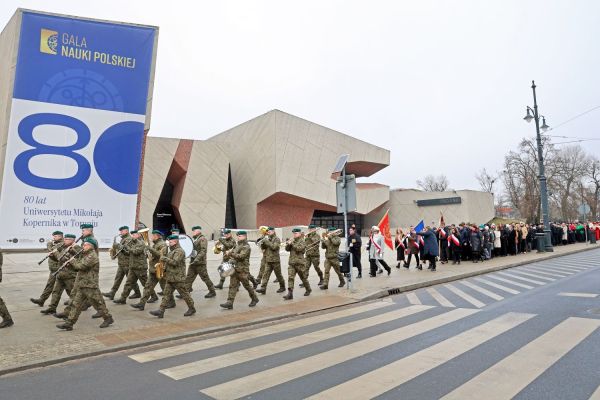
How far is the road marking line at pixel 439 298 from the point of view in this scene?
8821 millimetres

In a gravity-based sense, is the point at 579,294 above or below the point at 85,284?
below

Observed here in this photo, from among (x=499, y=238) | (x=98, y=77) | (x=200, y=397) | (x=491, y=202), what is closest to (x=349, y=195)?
(x=98, y=77)

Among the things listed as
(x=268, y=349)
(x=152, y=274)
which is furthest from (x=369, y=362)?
(x=152, y=274)

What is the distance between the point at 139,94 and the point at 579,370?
885 cm

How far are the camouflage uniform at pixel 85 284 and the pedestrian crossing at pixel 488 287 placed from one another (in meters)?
6.64

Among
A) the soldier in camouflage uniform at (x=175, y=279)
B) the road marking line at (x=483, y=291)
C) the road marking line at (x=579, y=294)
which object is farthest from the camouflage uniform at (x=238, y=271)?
the road marking line at (x=579, y=294)

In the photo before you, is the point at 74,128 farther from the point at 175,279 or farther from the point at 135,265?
the point at 175,279

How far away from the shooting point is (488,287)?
11094mm

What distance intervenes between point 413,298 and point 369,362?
514cm

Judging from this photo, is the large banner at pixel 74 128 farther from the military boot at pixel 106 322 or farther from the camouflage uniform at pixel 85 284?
the military boot at pixel 106 322

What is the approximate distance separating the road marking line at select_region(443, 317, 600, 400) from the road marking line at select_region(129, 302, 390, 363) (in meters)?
3.49

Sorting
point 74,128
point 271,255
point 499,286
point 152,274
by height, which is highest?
point 74,128

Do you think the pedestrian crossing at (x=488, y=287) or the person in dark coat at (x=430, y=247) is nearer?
the pedestrian crossing at (x=488, y=287)

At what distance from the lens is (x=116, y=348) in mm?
6035
